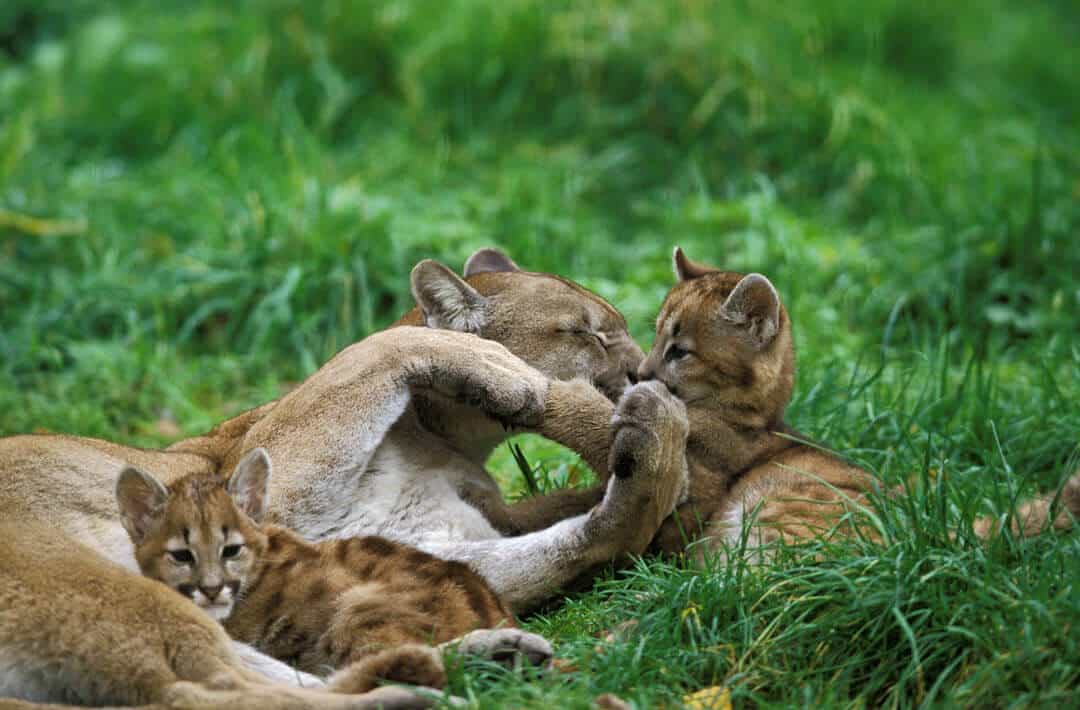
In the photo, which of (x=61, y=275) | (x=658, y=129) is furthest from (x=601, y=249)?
(x=61, y=275)

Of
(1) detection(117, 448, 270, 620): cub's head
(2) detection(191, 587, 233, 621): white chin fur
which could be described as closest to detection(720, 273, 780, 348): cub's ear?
(1) detection(117, 448, 270, 620): cub's head

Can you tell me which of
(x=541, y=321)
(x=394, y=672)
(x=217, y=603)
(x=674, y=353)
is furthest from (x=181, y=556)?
(x=674, y=353)

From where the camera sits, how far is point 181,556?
14.5 feet

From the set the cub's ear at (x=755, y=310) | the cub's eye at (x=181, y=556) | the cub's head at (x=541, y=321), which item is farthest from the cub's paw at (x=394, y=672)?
the cub's ear at (x=755, y=310)

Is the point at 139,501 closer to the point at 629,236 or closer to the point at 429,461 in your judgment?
the point at 429,461

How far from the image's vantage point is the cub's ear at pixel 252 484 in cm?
465

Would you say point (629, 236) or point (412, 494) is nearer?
point (412, 494)

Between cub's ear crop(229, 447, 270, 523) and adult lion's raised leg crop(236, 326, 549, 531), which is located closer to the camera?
cub's ear crop(229, 447, 270, 523)

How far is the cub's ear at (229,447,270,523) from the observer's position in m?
4.65

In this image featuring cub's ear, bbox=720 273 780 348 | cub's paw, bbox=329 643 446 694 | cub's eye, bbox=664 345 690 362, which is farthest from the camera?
cub's eye, bbox=664 345 690 362

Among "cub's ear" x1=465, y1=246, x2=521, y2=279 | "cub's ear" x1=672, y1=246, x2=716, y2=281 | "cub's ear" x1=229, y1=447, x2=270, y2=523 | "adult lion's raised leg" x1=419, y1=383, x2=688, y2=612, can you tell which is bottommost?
"adult lion's raised leg" x1=419, y1=383, x2=688, y2=612

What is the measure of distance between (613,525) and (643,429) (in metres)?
0.34

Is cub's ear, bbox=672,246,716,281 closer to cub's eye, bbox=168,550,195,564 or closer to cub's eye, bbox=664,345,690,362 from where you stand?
cub's eye, bbox=664,345,690,362

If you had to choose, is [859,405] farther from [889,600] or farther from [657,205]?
[657,205]
